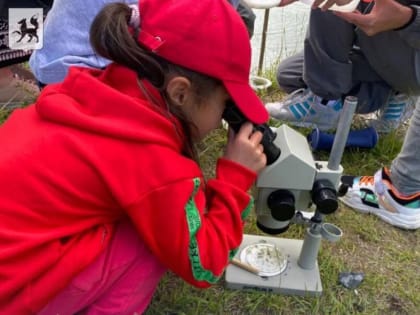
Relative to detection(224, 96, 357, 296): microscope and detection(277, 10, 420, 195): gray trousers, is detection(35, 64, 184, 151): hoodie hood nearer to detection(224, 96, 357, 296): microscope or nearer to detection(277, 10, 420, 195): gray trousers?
detection(224, 96, 357, 296): microscope

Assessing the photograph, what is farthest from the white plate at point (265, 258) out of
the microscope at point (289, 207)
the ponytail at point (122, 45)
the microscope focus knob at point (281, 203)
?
the ponytail at point (122, 45)

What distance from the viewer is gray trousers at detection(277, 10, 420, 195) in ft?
5.48

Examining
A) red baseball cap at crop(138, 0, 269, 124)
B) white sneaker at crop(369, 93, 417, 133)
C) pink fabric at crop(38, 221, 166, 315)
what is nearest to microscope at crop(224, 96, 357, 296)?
red baseball cap at crop(138, 0, 269, 124)

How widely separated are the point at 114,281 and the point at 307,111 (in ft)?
3.81

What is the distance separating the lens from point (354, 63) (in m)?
1.83

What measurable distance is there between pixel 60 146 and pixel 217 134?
1.04m

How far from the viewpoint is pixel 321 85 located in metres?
1.86

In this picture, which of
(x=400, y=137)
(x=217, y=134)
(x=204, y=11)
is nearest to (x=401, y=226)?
(x=400, y=137)

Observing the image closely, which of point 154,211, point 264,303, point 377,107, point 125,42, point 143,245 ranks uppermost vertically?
point 125,42

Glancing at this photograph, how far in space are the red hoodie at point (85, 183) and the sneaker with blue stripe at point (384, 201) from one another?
0.78 metres

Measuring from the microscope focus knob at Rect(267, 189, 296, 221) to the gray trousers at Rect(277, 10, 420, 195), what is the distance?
57cm

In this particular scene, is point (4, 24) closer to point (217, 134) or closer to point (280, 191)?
point (217, 134)

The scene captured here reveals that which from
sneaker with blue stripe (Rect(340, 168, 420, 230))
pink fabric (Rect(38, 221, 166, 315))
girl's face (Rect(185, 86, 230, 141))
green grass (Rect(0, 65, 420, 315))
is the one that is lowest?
green grass (Rect(0, 65, 420, 315))

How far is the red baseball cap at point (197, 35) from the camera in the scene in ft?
2.91
